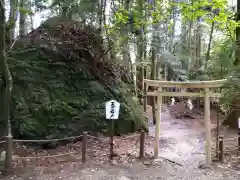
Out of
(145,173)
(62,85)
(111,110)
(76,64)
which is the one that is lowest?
(145,173)

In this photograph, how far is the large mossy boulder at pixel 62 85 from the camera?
681cm

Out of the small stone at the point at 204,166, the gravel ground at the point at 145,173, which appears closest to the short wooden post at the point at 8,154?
the gravel ground at the point at 145,173

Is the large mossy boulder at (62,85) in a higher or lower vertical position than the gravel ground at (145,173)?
higher

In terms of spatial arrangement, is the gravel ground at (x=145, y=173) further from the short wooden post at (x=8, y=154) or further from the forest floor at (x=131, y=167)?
the short wooden post at (x=8, y=154)

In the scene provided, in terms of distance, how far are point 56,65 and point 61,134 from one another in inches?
86.2

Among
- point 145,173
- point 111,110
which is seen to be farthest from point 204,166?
point 111,110

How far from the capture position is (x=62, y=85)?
7.52 m

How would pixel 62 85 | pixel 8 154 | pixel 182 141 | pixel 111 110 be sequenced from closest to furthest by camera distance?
1. pixel 8 154
2. pixel 111 110
3. pixel 62 85
4. pixel 182 141

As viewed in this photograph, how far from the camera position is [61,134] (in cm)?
685

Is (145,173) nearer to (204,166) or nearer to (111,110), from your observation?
(204,166)

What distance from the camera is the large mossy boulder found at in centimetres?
681

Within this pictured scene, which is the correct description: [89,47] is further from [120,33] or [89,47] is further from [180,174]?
[180,174]

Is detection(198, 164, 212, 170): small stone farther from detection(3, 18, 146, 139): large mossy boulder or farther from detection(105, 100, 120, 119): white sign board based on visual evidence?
detection(3, 18, 146, 139): large mossy boulder

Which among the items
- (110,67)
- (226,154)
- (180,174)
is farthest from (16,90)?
(226,154)
